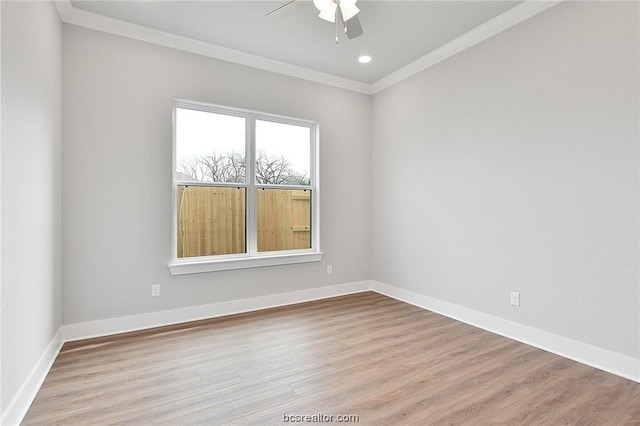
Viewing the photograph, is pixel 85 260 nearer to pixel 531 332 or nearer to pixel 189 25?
pixel 189 25

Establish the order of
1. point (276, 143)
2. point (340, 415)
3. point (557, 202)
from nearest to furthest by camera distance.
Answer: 1. point (340, 415)
2. point (557, 202)
3. point (276, 143)

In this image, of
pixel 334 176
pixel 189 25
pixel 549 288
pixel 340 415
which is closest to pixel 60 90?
pixel 189 25

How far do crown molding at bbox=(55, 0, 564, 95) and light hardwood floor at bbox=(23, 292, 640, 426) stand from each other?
2.84 m

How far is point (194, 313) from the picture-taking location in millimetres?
3311

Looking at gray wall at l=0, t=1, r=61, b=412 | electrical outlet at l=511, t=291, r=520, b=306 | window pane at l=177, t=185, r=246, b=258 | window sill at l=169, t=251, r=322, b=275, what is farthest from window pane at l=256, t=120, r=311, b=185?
electrical outlet at l=511, t=291, r=520, b=306

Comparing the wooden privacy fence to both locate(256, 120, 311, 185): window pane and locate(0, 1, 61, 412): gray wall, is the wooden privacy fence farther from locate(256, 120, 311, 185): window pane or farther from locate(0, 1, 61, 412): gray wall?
locate(0, 1, 61, 412): gray wall

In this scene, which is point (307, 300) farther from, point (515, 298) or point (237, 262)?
point (515, 298)

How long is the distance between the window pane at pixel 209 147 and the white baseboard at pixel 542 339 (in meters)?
2.69

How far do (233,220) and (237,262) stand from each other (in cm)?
49

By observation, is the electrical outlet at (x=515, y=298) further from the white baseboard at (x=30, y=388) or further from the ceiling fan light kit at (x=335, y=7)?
the white baseboard at (x=30, y=388)

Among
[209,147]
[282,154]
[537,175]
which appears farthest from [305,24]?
[537,175]

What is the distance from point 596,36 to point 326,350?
3175 millimetres

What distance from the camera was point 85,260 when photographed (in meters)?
2.84

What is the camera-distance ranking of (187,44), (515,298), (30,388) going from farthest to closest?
(187,44) → (515,298) → (30,388)
